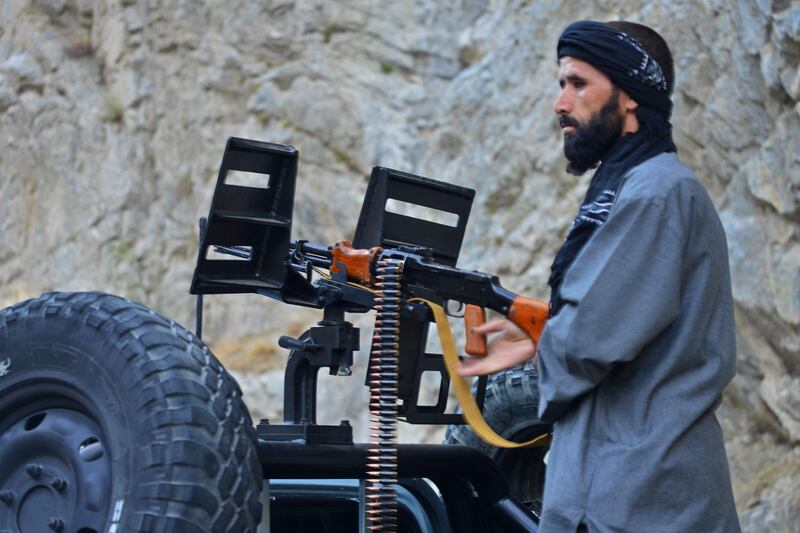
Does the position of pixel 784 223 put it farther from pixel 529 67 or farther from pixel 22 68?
pixel 22 68

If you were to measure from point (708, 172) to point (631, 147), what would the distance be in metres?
7.33

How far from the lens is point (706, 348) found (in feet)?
8.51

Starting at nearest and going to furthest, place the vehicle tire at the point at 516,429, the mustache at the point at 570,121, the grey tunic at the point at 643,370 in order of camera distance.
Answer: the grey tunic at the point at 643,370, the mustache at the point at 570,121, the vehicle tire at the point at 516,429

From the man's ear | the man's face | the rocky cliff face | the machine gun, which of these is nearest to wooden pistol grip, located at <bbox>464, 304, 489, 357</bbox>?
the machine gun

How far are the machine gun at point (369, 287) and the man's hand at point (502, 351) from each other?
0.04 metres

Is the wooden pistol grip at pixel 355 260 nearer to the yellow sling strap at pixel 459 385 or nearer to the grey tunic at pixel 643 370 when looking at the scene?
the yellow sling strap at pixel 459 385

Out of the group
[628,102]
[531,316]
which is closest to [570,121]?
[628,102]

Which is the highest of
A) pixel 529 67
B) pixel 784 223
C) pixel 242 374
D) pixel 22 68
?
pixel 22 68

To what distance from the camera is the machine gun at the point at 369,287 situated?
312 cm

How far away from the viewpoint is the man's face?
9.12 feet

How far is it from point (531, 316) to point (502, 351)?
15cm

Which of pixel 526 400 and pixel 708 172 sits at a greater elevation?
pixel 708 172

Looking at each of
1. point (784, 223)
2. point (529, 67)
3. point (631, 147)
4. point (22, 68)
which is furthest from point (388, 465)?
point (22, 68)

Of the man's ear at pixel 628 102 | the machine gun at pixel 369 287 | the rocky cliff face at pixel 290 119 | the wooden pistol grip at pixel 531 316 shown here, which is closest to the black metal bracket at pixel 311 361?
the machine gun at pixel 369 287
